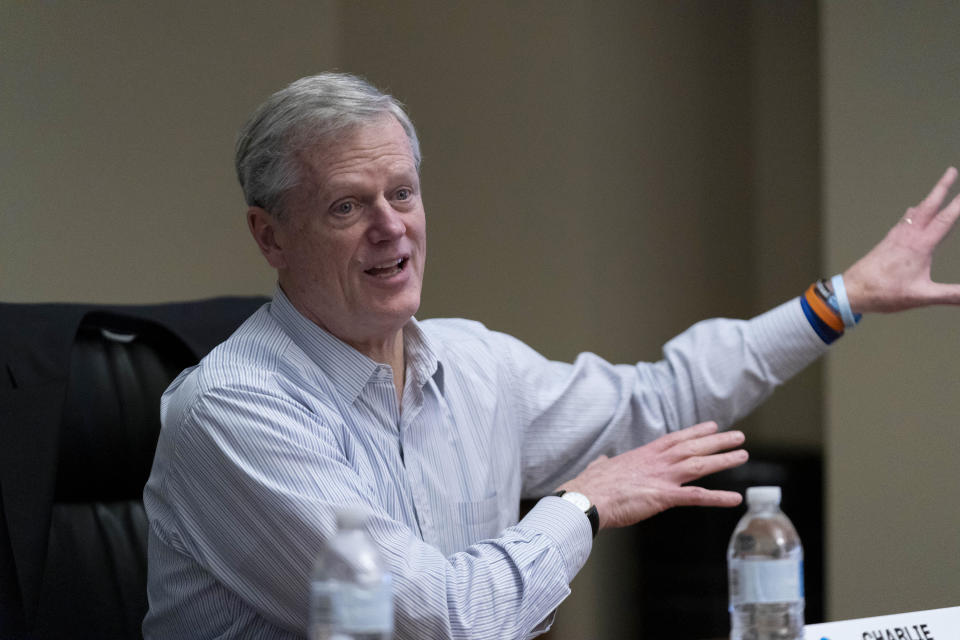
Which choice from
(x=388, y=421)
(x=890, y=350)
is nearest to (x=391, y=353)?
(x=388, y=421)

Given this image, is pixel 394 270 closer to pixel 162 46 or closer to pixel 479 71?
pixel 162 46

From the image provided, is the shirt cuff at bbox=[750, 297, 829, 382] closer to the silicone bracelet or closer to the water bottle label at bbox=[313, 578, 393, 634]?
the silicone bracelet

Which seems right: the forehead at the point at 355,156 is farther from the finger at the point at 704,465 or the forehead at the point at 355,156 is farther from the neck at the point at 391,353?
the finger at the point at 704,465

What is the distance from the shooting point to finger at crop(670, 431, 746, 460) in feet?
4.95

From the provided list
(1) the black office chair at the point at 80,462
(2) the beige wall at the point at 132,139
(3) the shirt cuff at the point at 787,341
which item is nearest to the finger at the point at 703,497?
(3) the shirt cuff at the point at 787,341

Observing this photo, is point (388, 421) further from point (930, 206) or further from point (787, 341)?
point (930, 206)

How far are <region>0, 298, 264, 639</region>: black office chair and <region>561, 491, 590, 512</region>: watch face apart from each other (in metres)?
0.74

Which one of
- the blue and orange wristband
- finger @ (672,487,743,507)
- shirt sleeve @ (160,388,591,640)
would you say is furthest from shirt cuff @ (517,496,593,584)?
the blue and orange wristband

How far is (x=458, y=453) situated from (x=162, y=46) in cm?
174

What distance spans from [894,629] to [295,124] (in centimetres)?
101

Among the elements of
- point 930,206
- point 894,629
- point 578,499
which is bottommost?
point 894,629

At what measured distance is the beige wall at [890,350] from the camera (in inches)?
93.4

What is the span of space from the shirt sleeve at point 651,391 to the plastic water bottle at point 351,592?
95cm

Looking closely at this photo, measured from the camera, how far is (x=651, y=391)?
1.93m
